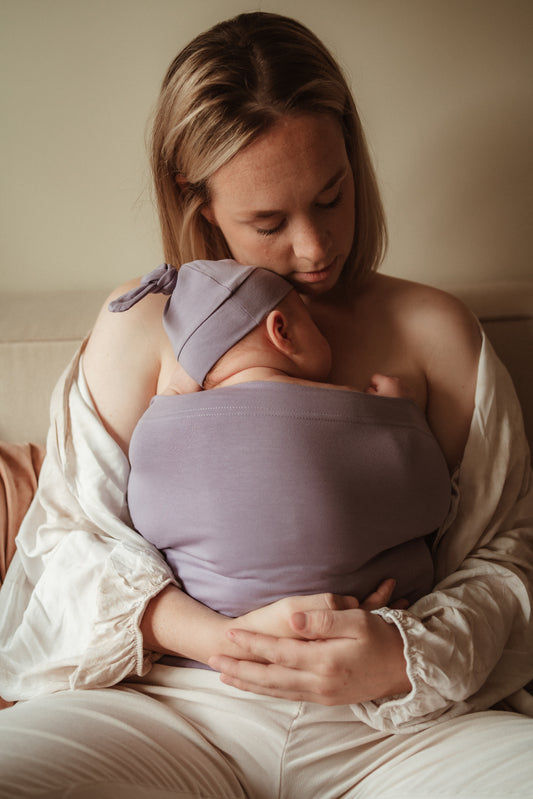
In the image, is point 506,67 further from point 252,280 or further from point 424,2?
point 252,280

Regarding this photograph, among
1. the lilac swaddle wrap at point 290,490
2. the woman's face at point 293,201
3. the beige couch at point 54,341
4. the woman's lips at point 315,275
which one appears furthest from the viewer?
the beige couch at point 54,341

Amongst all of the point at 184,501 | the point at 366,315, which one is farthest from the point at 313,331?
the point at 184,501

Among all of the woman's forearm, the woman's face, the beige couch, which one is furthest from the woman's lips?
the woman's forearm

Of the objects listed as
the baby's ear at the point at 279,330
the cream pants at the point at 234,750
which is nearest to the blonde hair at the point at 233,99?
the baby's ear at the point at 279,330

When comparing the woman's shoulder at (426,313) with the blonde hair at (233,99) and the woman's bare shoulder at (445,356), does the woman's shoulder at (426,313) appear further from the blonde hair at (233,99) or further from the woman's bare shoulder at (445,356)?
the blonde hair at (233,99)

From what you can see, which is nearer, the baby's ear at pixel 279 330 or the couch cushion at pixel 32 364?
the baby's ear at pixel 279 330

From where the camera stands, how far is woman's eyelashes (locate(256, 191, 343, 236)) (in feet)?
3.90

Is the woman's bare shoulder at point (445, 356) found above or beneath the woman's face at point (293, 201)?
beneath

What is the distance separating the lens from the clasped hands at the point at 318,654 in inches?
38.2

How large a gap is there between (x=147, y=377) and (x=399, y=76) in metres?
0.93

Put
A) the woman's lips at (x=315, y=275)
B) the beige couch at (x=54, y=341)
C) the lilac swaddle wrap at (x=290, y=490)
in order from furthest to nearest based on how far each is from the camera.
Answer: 1. the beige couch at (x=54, y=341)
2. the woman's lips at (x=315, y=275)
3. the lilac swaddle wrap at (x=290, y=490)

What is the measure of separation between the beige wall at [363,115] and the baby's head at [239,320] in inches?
27.0

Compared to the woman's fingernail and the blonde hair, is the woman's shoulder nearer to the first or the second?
the blonde hair

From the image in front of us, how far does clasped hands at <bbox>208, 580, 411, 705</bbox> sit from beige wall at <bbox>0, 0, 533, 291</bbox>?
1026 mm
